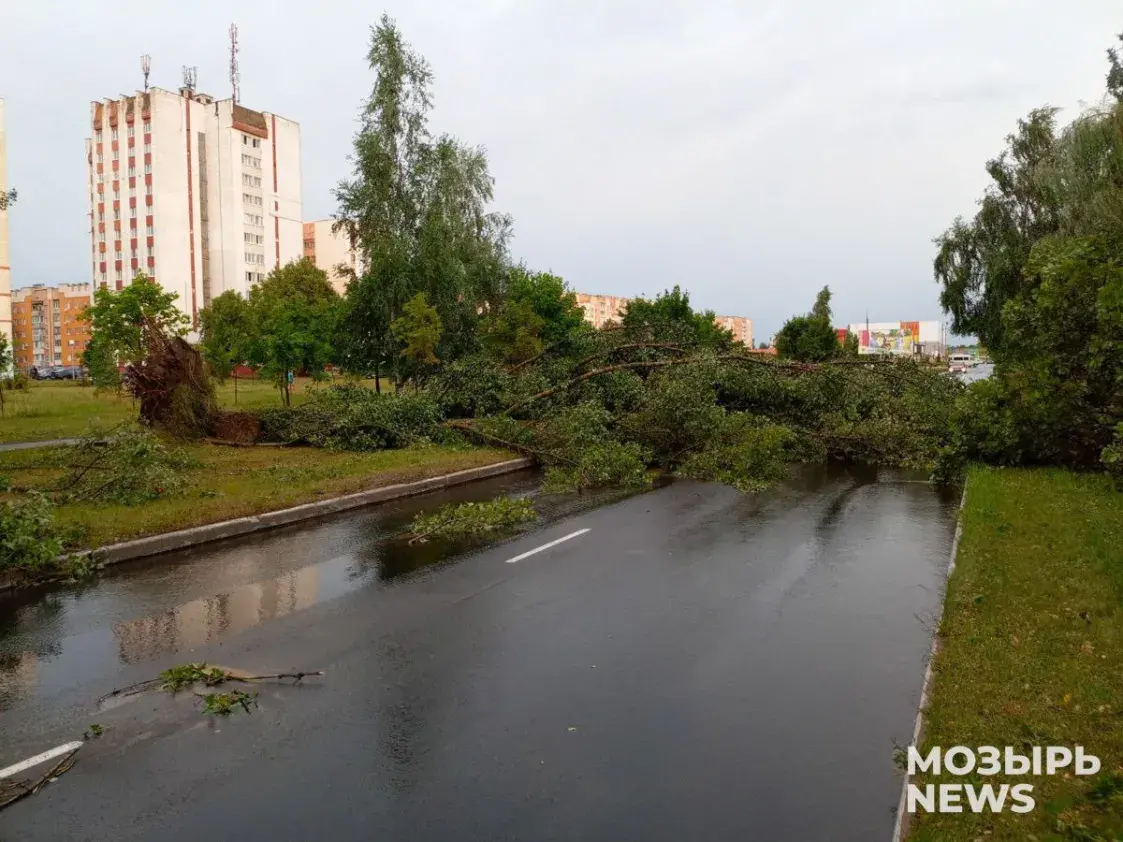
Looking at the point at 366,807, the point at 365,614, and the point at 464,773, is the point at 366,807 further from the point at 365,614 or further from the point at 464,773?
the point at 365,614

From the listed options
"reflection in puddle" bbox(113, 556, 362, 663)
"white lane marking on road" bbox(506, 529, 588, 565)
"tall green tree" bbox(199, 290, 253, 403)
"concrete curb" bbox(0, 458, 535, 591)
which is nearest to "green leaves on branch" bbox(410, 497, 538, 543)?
"white lane marking on road" bbox(506, 529, 588, 565)

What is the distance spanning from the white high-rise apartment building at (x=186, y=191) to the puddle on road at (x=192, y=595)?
90681 millimetres

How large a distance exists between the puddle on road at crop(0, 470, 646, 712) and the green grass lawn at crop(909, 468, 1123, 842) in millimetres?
5556

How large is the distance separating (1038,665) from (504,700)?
376 centimetres

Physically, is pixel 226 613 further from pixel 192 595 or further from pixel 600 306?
pixel 600 306

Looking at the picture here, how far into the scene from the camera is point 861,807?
174 inches

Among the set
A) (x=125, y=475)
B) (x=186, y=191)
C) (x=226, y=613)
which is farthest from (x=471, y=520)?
(x=186, y=191)

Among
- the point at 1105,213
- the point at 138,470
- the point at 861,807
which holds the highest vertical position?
the point at 1105,213

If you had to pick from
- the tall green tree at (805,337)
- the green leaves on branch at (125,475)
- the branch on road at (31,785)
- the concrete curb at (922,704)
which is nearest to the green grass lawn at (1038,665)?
the concrete curb at (922,704)

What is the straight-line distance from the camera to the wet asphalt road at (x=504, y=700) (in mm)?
4371

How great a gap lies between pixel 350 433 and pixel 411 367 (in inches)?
405

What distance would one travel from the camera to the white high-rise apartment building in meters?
95.4

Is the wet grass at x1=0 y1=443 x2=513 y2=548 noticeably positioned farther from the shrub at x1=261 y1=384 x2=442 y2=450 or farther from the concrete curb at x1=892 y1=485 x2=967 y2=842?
the concrete curb at x1=892 y1=485 x2=967 y2=842

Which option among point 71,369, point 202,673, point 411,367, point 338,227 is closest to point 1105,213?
point 411,367
